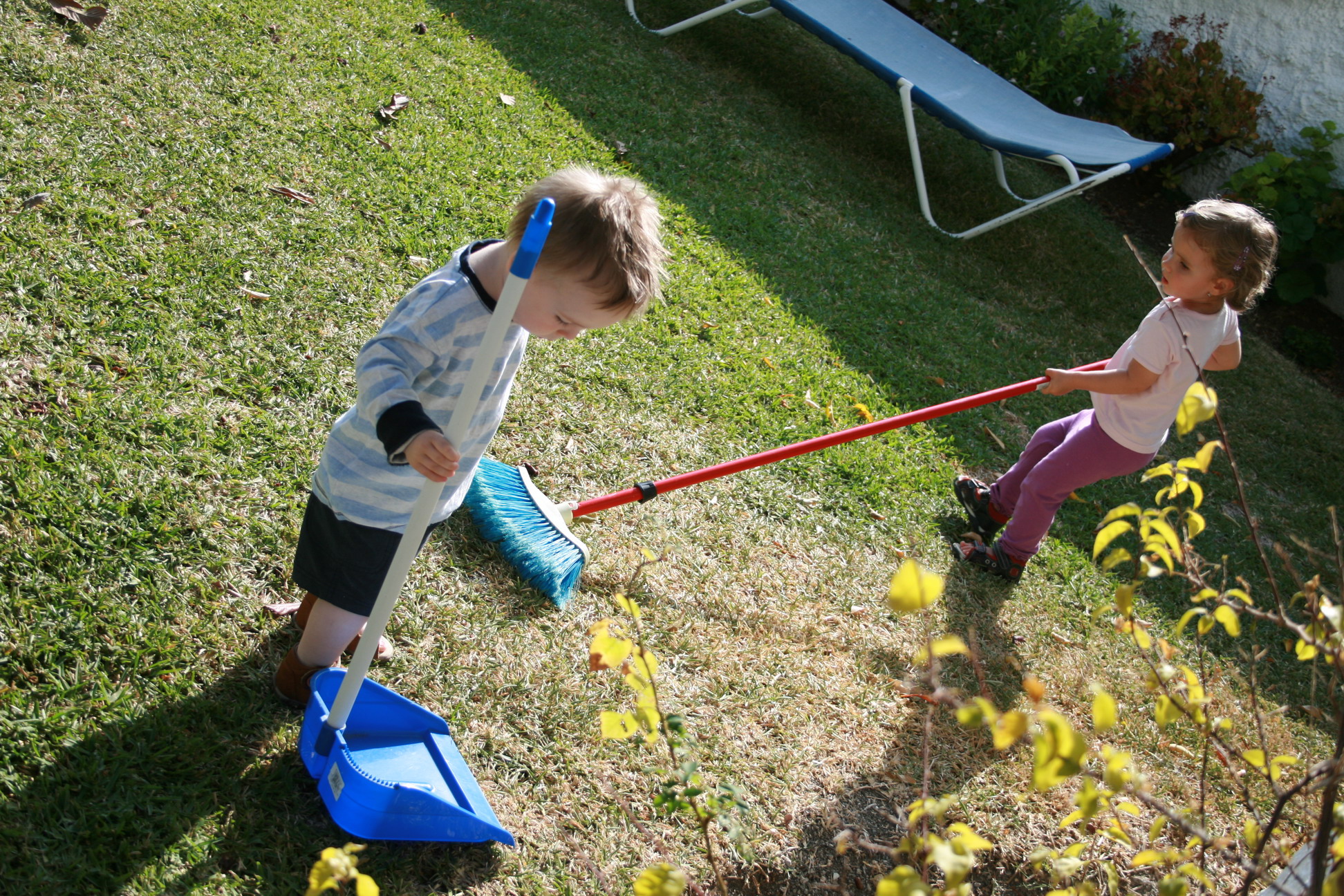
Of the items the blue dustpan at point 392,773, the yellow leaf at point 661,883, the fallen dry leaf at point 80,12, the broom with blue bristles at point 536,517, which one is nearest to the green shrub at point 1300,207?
the broom with blue bristles at point 536,517

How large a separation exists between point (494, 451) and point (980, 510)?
1938 millimetres

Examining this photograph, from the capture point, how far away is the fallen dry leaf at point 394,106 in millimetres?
4387

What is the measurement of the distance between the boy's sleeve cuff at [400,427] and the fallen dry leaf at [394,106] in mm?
A: 3245

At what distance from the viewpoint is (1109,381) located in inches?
120

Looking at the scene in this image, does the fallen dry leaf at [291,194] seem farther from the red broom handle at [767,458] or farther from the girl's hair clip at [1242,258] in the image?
the girl's hair clip at [1242,258]

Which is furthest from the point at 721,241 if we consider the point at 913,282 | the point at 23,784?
the point at 23,784

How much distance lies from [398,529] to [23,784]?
81cm

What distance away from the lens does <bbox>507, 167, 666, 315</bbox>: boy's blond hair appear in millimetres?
1709

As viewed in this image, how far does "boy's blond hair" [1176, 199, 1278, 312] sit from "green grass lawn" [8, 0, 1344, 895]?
1.29 metres

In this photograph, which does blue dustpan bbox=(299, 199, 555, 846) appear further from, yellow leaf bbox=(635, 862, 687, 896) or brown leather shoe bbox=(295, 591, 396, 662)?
yellow leaf bbox=(635, 862, 687, 896)

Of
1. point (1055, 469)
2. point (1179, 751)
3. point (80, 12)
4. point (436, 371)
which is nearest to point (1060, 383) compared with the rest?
point (1055, 469)

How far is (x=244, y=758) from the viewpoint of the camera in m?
1.90

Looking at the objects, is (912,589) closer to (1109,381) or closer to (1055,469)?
(1109,381)

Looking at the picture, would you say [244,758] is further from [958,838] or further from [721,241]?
[721,241]
